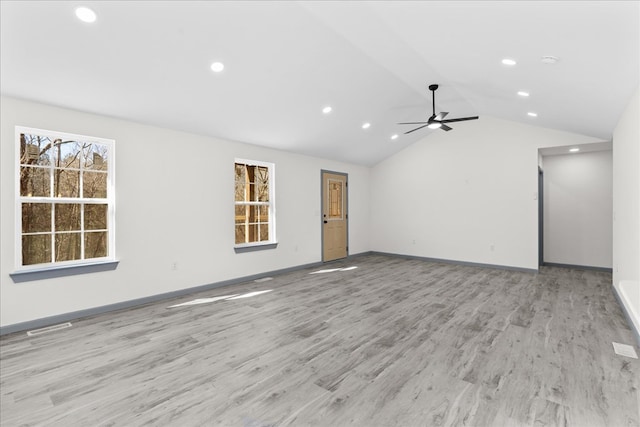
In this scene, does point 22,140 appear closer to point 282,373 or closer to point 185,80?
point 185,80

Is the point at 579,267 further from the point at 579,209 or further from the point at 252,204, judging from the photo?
the point at 252,204

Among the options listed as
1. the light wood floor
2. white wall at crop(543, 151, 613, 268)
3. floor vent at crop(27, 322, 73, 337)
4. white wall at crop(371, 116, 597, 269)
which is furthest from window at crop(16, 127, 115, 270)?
white wall at crop(543, 151, 613, 268)

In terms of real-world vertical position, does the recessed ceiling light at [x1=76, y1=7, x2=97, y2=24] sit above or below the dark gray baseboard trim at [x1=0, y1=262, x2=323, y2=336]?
above

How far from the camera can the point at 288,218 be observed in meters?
6.54

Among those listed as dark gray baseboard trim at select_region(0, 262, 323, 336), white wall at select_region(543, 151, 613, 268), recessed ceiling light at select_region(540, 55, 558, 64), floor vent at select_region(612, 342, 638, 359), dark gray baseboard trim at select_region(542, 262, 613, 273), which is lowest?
floor vent at select_region(612, 342, 638, 359)

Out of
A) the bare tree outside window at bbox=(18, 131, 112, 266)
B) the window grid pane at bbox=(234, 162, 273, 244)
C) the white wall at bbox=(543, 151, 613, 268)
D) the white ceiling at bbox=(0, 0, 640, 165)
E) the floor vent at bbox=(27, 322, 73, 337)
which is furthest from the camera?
the white wall at bbox=(543, 151, 613, 268)

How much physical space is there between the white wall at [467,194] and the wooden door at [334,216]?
123 cm

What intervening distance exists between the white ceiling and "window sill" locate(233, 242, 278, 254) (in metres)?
1.99

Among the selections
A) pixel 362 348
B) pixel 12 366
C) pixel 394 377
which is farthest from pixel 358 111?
pixel 12 366

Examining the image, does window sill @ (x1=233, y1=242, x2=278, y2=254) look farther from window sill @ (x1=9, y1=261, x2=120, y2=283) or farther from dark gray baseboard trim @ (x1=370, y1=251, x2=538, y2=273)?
dark gray baseboard trim @ (x1=370, y1=251, x2=538, y2=273)

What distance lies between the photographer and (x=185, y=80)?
12.0 ft

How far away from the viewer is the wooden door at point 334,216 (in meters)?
7.46

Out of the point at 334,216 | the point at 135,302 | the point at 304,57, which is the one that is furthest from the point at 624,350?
the point at 334,216

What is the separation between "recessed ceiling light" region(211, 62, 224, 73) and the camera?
11.5 ft
